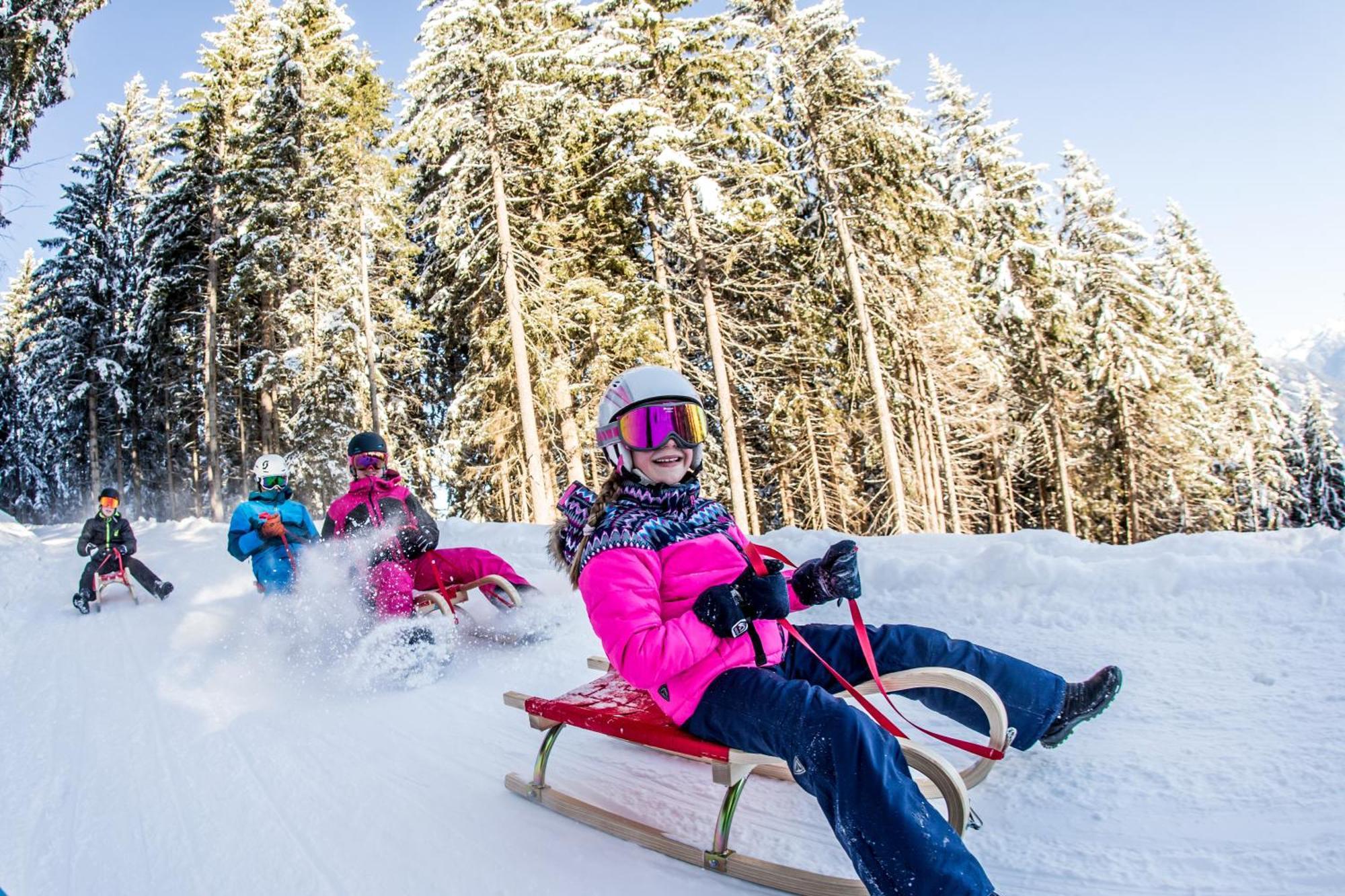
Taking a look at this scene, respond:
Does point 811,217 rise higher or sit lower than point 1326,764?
higher

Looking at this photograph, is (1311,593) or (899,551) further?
(899,551)

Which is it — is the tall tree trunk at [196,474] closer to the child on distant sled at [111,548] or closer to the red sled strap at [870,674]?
the child on distant sled at [111,548]

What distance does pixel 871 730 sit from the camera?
226 centimetres

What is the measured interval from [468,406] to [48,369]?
2290 cm

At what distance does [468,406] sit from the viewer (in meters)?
19.0

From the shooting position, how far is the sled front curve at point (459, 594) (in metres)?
6.40

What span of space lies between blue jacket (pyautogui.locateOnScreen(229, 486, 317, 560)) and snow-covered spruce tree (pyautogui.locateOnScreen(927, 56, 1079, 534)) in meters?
19.4

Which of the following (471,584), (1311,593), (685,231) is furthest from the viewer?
(685,231)

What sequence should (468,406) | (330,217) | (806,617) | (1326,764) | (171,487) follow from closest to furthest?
1. (1326,764)
2. (806,617)
3. (468,406)
4. (330,217)
5. (171,487)

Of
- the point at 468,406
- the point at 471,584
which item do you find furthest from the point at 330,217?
the point at 471,584

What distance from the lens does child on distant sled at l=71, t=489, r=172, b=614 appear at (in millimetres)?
10055

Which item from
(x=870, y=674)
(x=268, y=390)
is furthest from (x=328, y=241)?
(x=870, y=674)

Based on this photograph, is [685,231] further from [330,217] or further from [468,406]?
[330,217]

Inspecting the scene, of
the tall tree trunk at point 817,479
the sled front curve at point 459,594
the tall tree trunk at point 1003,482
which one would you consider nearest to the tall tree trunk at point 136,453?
the tall tree trunk at point 817,479
